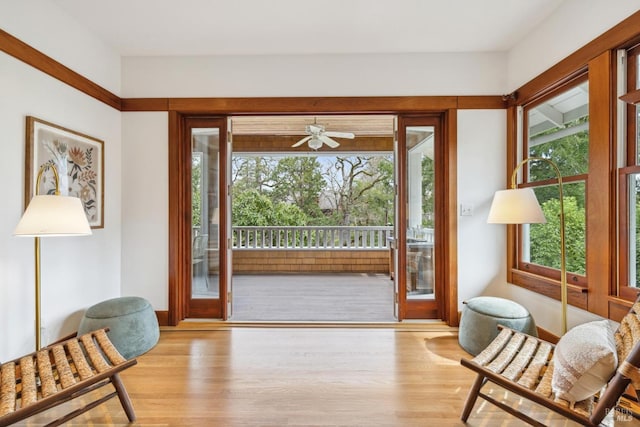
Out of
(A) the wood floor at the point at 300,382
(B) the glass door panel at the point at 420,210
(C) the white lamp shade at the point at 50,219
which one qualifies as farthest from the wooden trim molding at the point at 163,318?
(B) the glass door panel at the point at 420,210

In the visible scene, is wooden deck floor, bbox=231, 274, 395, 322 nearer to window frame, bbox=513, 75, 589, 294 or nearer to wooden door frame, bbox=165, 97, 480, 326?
wooden door frame, bbox=165, 97, 480, 326

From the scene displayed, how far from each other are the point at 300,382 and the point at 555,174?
2671mm

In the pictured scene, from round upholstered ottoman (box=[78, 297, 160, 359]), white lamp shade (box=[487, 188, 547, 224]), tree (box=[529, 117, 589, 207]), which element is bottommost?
round upholstered ottoman (box=[78, 297, 160, 359])

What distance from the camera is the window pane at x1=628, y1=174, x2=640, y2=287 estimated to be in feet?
6.45

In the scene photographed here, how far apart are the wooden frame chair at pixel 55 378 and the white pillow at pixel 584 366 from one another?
2.17 m

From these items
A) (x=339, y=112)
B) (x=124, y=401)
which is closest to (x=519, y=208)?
(x=339, y=112)

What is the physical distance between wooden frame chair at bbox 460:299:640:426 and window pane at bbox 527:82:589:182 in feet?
4.17

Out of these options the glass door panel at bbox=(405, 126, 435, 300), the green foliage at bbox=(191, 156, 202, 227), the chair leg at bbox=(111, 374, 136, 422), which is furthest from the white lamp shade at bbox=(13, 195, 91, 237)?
the glass door panel at bbox=(405, 126, 435, 300)

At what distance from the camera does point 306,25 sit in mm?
2648

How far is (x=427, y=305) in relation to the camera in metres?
3.25

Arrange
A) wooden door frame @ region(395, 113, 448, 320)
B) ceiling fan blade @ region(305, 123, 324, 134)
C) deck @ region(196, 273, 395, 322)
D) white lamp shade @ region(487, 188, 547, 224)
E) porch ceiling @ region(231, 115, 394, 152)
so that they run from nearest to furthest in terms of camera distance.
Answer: white lamp shade @ region(487, 188, 547, 224) < wooden door frame @ region(395, 113, 448, 320) < deck @ region(196, 273, 395, 322) < ceiling fan blade @ region(305, 123, 324, 134) < porch ceiling @ region(231, 115, 394, 152)

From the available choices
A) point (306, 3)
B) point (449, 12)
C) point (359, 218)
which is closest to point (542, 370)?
point (449, 12)

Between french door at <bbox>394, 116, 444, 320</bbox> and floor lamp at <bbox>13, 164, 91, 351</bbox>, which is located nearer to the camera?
floor lamp at <bbox>13, 164, 91, 351</bbox>

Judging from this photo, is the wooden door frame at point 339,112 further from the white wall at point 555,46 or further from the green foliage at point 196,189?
the white wall at point 555,46
